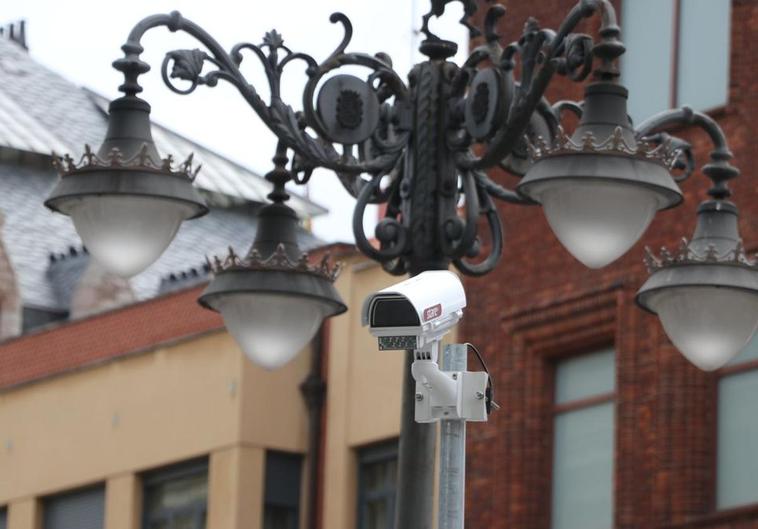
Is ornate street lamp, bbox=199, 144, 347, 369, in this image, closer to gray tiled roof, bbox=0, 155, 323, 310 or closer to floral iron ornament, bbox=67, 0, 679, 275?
floral iron ornament, bbox=67, 0, 679, 275

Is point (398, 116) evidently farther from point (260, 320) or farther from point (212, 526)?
point (212, 526)

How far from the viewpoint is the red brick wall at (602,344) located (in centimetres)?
2423

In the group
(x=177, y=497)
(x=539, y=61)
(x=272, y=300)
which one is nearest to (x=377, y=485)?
(x=177, y=497)

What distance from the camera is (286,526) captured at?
3106 cm

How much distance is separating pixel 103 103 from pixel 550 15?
27647mm

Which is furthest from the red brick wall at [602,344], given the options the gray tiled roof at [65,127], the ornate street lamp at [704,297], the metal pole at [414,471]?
the gray tiled roof at [65,127]

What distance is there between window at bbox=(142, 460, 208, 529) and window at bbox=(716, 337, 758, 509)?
8.26 m

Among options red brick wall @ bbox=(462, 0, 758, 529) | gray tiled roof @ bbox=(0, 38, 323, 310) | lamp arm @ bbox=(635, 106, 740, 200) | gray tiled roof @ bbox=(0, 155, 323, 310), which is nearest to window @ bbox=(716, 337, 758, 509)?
red brick wall @ bbox=(462, 0, 758, 529)

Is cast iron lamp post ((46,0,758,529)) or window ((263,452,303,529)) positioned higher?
window ((263,452,303,529))

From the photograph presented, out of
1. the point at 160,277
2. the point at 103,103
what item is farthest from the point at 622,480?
the point at 103,103

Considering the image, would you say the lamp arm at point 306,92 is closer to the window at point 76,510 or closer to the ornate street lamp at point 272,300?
the ornate street lamp at point 272,300

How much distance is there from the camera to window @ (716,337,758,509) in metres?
23.8

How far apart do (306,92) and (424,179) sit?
0.82 meters

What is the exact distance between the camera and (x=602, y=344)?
2573 centimetres
